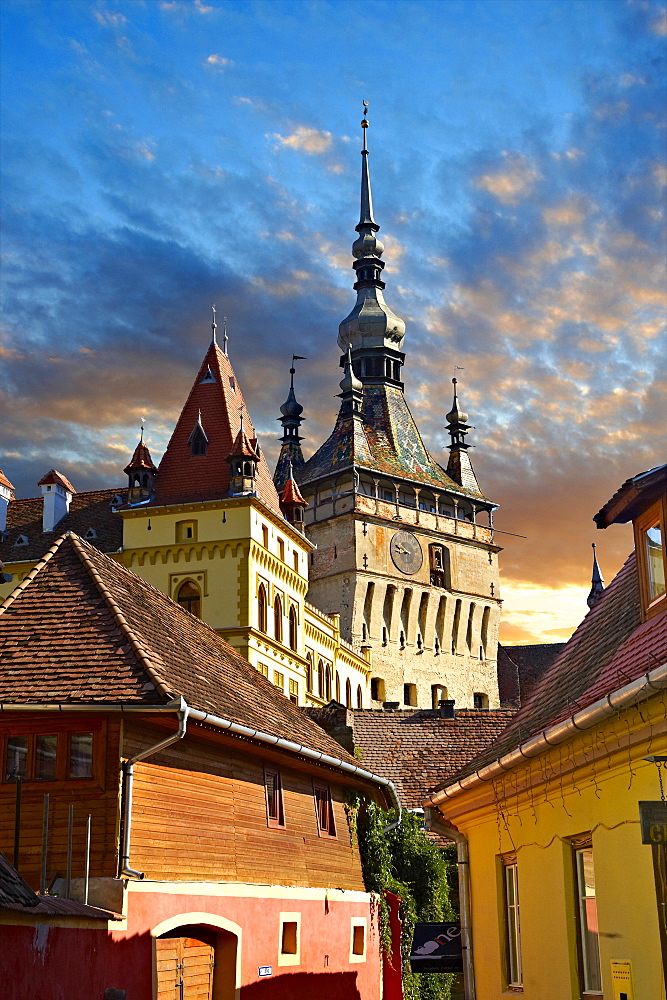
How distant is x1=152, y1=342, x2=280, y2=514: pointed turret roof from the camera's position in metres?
48.2

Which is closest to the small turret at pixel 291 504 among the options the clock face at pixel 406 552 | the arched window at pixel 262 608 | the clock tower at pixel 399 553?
the arched window at pixel 262 608

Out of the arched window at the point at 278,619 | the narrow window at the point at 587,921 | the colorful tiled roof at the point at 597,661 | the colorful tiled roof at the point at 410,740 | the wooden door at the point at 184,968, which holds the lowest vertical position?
the wooden door at the point at 184,968

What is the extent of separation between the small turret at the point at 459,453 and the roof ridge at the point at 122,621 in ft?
202

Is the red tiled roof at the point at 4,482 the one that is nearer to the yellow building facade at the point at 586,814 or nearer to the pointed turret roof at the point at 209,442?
the pointed turret roof at the point at 209,442

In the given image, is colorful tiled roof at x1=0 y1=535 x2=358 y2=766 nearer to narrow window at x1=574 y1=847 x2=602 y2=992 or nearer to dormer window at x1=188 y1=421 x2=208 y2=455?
narrow window at x1=574 y1=847 x2=602 y2=992

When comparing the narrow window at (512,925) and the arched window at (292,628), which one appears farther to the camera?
the arched window at (292,628)

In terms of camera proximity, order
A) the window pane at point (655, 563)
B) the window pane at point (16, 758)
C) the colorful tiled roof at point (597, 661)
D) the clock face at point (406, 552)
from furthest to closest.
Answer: the clock face at point (406, 552)
the window pane at point (16, 758)
the window pane at point (655, 563)
the colorful tiled roof at point (597, 661)

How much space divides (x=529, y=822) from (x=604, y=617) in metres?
2.76

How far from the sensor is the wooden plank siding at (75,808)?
14.8 meters

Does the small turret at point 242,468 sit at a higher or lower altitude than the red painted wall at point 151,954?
higher

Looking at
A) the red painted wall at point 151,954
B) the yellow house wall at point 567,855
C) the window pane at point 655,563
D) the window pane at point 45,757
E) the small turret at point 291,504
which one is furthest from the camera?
the small turret at point 291,504

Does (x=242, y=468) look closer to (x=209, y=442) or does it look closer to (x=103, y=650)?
(x=209, y=442)

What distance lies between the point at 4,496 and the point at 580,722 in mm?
43628

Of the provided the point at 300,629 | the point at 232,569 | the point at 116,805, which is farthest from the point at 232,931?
the point at 300,629
